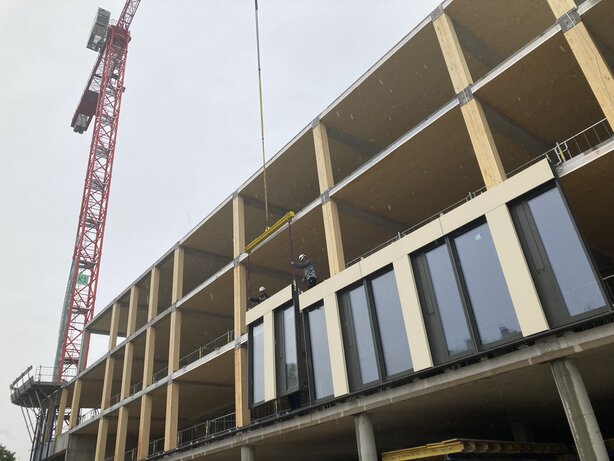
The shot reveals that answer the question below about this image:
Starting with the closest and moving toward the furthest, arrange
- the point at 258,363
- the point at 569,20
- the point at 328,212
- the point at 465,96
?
the point at 569,20 < the point at 465,96 < the point at 328,212 < the point at 258,363

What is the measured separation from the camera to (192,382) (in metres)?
25.0

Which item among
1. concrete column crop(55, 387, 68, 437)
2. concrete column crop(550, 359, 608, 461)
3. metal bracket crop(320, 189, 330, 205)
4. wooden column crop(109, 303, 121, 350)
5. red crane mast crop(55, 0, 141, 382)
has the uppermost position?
red crane mast crop(55, 0, 141, 382)

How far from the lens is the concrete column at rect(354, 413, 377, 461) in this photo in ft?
42.5

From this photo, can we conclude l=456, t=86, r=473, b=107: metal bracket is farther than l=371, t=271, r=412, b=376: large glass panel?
Yes

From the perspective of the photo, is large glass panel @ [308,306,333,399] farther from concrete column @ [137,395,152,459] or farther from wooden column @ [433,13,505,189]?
concrete column @ [137,395,152,459]

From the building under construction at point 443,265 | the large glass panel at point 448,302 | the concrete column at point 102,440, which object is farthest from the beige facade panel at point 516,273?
the concrete column at point 102,440

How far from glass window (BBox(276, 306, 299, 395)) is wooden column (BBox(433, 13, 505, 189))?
26.5ft

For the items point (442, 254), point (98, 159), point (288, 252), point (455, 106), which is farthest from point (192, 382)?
point (98, 159)

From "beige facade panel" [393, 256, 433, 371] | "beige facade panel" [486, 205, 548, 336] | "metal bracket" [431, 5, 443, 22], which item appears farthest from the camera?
"metal bracket" [431, 5, 443, 22]

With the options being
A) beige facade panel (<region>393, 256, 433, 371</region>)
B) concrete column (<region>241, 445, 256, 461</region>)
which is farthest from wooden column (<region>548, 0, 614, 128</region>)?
concrete column (<region>241, 445, 256, 461</region>)

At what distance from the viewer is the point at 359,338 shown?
1423 centimetres

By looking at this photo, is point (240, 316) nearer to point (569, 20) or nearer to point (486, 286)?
point (486, 286)

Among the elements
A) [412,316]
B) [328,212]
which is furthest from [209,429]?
[412,316]

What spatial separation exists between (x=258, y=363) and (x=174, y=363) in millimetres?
8011
